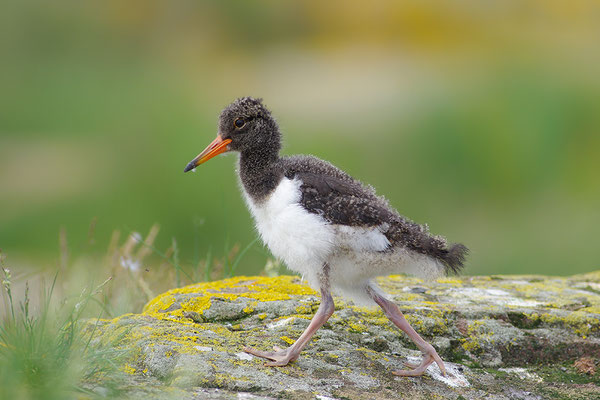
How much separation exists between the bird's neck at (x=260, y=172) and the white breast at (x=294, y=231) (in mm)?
61

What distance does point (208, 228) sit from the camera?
11.7 meters

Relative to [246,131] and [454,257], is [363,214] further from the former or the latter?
[246,131]

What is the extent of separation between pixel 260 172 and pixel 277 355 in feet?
Answer: 4.20

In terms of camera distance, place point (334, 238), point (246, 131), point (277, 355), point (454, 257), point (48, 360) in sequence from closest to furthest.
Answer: point (48, 360)
point (277, 355)
point (334, 238)
point (454, 257)
point (246, 131)

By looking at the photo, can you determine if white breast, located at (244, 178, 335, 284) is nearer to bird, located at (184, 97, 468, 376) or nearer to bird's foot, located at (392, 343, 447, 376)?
bird, located at (184, 97, 468, 376)

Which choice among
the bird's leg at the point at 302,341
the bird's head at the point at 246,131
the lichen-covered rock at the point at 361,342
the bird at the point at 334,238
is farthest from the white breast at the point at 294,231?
the lichen-covered rock at the point at 361,342

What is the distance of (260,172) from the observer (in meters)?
5.15

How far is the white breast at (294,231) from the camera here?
186 inches

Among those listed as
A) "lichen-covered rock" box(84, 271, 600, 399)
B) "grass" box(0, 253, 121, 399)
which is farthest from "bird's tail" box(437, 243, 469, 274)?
"grass" box(0, 253, 121, 399)

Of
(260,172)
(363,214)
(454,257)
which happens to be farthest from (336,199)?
(454,257)

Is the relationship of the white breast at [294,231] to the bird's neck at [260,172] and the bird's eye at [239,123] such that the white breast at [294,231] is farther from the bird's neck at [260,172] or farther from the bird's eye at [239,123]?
the bird's eye at [239,123]

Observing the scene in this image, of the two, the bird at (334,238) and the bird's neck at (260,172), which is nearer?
the bird at (334,238)

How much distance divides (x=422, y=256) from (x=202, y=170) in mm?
8973

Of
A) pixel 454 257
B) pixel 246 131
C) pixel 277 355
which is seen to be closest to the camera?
pixel 277 355
